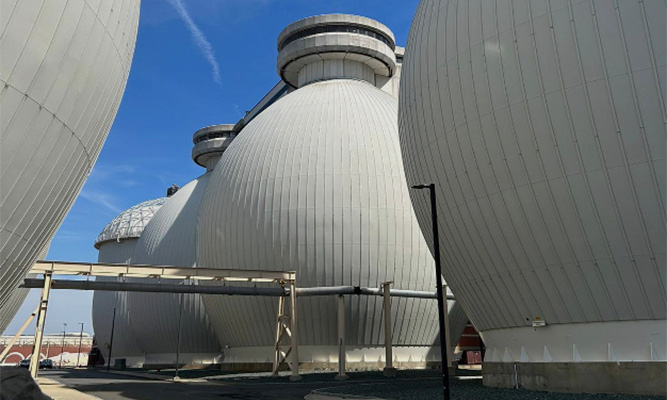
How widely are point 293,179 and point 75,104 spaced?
2109 cm

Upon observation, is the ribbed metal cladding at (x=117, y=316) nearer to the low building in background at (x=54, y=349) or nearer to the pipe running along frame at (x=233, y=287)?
the pipe running along frame at (x=233, y=287)

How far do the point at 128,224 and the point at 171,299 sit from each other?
57.7 ft

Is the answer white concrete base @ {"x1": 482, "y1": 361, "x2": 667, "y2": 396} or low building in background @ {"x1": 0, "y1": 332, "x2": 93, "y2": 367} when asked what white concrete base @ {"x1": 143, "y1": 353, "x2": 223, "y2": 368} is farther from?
low building in background @ {"x1": 0, "y1": 332, "x2": 93, "y2": 367}

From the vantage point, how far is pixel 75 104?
8.80 metres

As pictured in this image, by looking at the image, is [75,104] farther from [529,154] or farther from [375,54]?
[375,54]

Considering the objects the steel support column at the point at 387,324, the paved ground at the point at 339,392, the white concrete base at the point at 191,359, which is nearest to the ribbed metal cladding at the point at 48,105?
the paved ground at the point at 339,392

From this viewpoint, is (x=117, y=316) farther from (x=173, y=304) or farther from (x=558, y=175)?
(x=558, y=175)

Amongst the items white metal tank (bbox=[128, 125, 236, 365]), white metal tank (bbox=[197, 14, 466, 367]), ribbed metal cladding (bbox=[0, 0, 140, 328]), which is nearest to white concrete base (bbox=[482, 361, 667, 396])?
ribbed metal cladding (bbox=[0, 0, 140, 328])

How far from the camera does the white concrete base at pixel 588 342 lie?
12734 mm

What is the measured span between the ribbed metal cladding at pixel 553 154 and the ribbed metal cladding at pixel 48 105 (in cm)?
971

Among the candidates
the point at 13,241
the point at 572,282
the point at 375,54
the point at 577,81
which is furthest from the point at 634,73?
the point at 375,54

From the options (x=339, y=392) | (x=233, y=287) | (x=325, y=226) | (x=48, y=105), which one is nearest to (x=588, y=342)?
(x=339, y=392)

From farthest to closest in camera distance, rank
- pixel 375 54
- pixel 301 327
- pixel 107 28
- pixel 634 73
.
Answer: pixel 375 54 → pixel 301 327 → pixel 634 73 → pixel 107 28

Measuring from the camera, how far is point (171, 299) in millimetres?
41031
